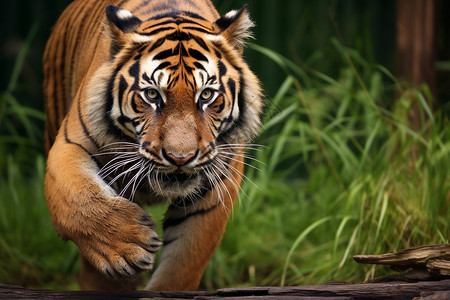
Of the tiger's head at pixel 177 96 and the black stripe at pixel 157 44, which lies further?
the black stripe at pixel 157 44

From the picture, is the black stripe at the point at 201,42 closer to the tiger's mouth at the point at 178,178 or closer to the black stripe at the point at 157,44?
the black stripe at the point at 157,44

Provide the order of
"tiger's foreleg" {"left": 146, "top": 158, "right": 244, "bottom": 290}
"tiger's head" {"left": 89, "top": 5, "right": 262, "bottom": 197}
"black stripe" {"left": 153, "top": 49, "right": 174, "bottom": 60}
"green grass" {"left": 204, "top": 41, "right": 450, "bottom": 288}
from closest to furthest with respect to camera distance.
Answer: "tiger's head" {"left": 89, "top": 5, "right": 262, "bottom": 197}
"black stripe" {"left": 153, "top": 49, "right": 174, "bottom": 60}
"tiger's foreleg" {"left": 146, "top": 158, "right": 244, "bottom": 290}
"green grass" {"left": 204, "top": 41, "right": 450, "bottom": 288}

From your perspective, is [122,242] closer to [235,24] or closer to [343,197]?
[235,24]

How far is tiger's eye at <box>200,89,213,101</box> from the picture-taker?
7.22ft

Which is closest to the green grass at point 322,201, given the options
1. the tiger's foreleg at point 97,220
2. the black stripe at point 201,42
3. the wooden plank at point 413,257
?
the black stripe at point 201,42

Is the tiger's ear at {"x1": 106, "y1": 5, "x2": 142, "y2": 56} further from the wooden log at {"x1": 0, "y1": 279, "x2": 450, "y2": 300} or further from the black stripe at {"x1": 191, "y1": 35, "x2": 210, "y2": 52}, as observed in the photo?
the wooden log at {"x1": 0, "y1": 279, "x2": 450, "y2": 300}

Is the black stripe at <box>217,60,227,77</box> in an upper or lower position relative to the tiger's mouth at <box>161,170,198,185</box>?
upper

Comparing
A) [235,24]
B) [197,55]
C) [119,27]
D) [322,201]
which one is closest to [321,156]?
[322,201]

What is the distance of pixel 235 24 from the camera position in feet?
7.89

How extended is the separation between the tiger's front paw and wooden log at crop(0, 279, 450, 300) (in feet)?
0.44

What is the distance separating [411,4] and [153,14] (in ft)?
8.88

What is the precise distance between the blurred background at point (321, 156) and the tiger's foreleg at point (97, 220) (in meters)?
0.57

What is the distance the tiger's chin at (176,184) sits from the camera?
7.66 feet

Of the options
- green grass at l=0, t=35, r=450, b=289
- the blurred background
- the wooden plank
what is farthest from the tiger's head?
the wooden plank
